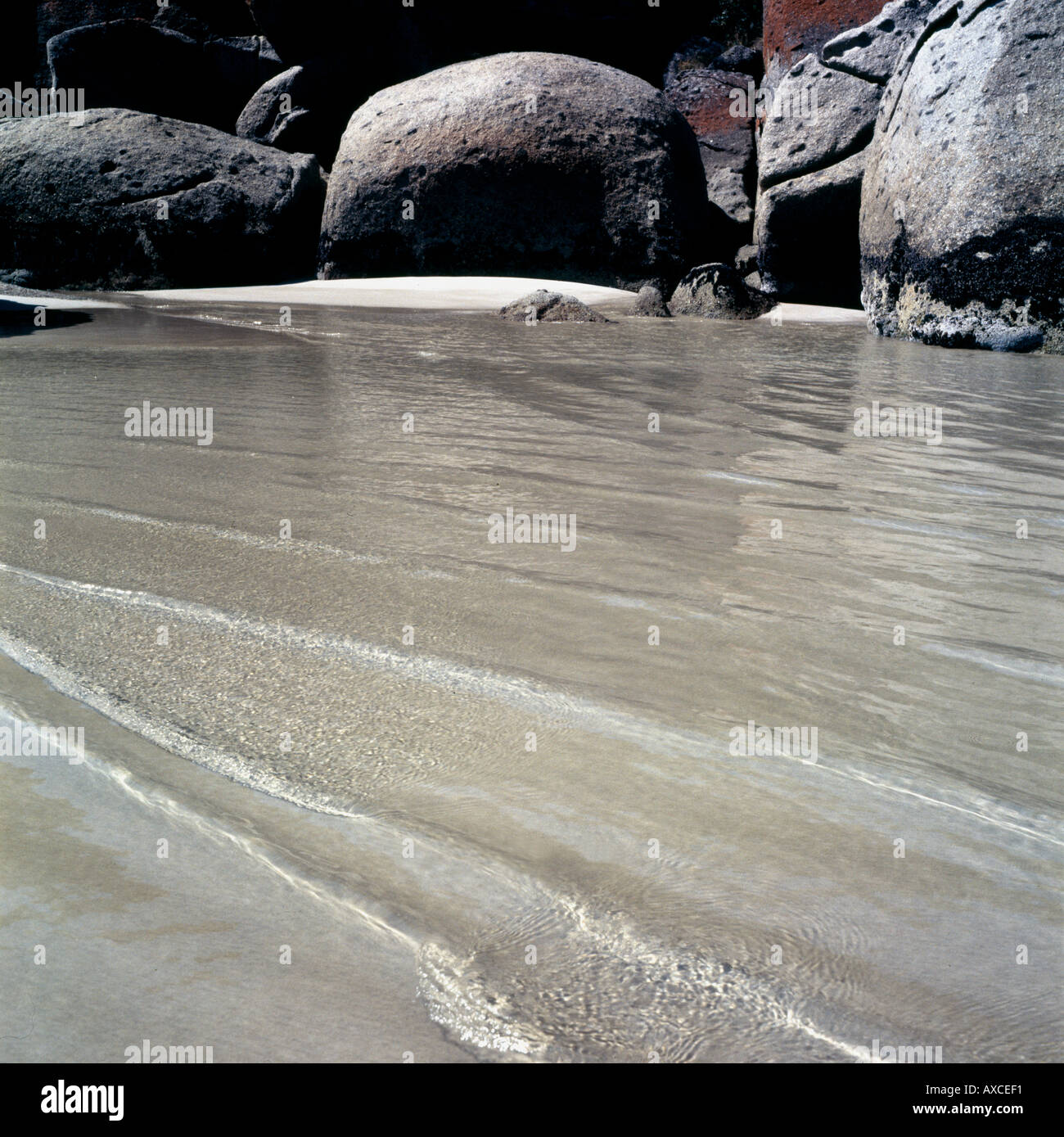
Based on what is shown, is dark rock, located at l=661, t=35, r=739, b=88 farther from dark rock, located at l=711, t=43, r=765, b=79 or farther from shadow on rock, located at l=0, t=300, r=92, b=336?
shadow on rock, located at l=0, t=300, r=92, b=336

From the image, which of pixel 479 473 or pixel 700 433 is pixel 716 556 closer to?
pixel 479 473

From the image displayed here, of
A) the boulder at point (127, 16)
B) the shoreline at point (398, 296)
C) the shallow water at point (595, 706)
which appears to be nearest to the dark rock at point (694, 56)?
the shoreline at point (398, 296)

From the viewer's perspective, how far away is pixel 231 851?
137 centimetres

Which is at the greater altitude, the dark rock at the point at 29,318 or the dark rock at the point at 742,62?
the dark rock at the point at 742,62

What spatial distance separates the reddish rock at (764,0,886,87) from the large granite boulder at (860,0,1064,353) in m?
3.40

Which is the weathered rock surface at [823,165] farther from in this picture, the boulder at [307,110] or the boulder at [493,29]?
the boulder at [493,29]

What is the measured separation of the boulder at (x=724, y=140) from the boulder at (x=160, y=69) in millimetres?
7074

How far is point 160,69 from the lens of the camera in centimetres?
1786

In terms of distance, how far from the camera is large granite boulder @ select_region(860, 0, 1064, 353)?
731cm

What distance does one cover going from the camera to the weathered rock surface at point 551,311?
325 inches

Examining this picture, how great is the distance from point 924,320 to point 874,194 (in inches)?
59.2

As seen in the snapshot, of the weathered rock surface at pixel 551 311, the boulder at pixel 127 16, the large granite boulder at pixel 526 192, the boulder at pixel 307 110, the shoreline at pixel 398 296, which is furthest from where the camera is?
the boulder at pixel 127 16

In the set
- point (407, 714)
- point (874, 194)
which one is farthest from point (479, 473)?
point (874, 194)

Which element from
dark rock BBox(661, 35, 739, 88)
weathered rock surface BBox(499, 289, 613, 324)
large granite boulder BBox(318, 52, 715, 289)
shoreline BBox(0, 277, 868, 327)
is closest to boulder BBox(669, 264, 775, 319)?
shoreline BBox(0, 277, 868, 327)
